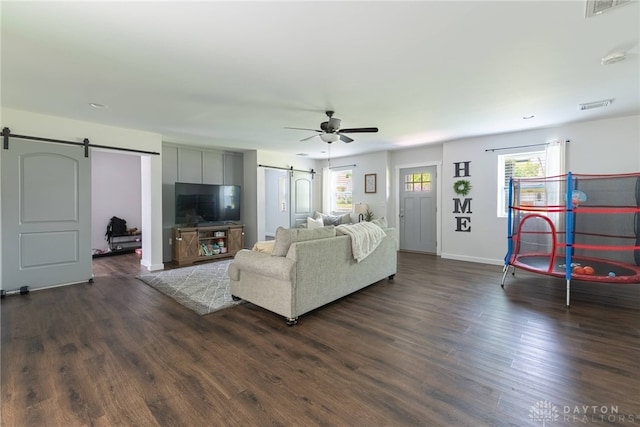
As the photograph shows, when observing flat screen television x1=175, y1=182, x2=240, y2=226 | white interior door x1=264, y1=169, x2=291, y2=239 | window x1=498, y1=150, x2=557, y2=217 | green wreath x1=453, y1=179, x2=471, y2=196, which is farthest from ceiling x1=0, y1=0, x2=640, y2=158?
white interior door x1=264, y1=169, x2=291, y2=239

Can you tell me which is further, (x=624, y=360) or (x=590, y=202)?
(x=590, y=202)

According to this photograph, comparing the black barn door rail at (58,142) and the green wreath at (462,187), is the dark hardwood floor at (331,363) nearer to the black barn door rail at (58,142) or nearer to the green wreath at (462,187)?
the black barn door rail at (58,142)

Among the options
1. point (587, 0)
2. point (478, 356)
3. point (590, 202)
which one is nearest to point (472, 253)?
point (590, 202)

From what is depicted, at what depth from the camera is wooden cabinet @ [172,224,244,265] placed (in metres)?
5.59

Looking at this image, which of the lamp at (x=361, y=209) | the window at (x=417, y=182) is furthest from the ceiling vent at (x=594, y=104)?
the lamp at (x=361, y=209)

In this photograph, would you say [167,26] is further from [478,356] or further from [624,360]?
[624,360]

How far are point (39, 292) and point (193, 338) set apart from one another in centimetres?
309

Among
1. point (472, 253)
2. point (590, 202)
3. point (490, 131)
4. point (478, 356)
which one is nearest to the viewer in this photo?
point (478, 356)

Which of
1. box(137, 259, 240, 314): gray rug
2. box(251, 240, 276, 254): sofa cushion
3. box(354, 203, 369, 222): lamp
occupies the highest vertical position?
box(354, 203, 369, 222): lamp

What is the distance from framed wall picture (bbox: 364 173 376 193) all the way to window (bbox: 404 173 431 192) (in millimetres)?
786

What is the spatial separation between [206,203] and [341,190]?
3747 millimetres

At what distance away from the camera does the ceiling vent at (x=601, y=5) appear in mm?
1807

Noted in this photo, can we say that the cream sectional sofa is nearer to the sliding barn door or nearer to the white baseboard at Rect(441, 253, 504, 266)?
the white baseboard at Rect(441, 253, 504, 266)

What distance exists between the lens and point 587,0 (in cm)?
179
